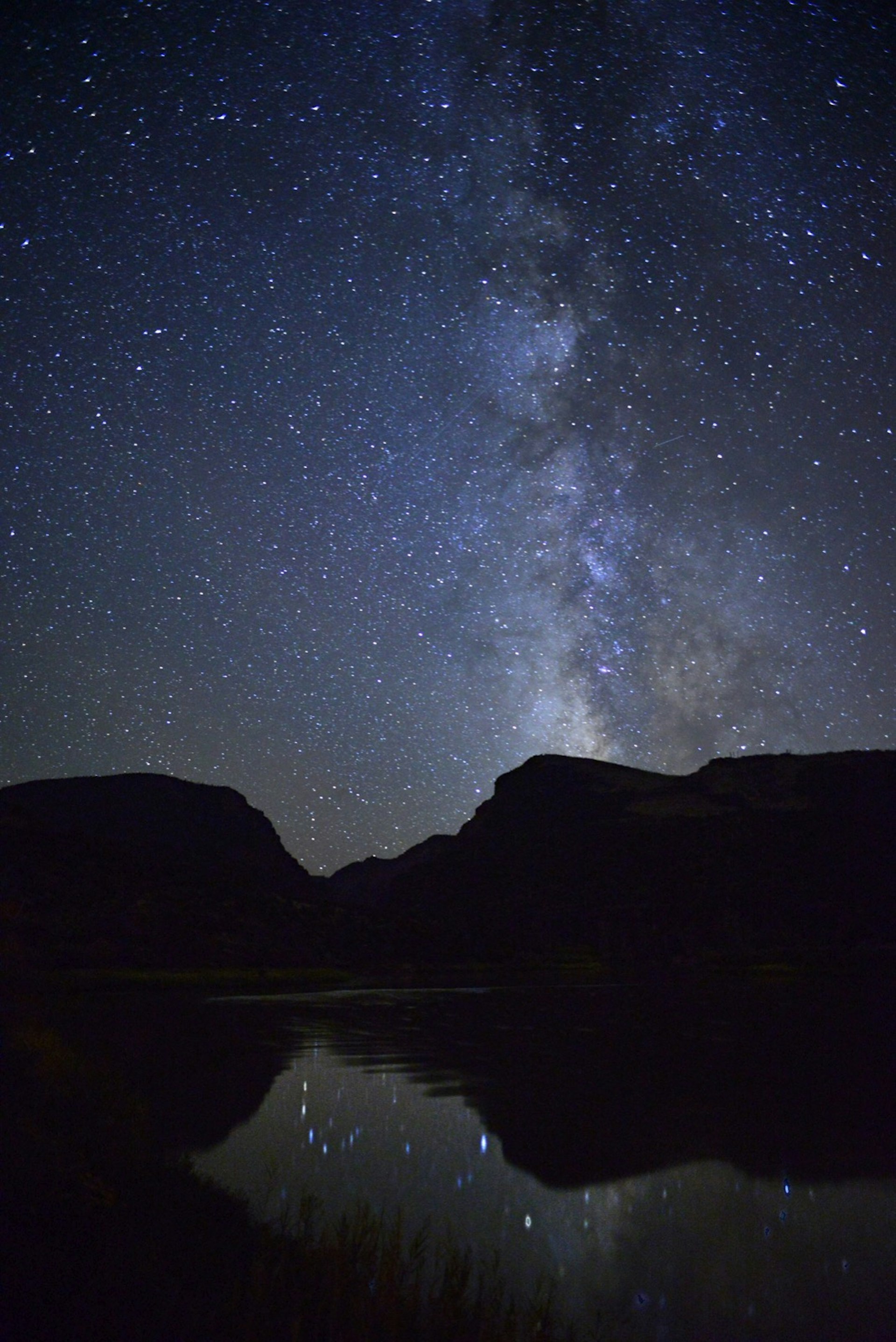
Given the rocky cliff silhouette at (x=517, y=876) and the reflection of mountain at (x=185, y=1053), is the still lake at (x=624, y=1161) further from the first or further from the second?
the rocky cliff silhouette at (x=517, y=876)

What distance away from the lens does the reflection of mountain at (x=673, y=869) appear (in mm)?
97750

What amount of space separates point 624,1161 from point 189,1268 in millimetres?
9022

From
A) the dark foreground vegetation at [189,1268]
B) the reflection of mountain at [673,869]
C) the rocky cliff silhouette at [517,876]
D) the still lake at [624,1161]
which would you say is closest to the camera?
the dark foreground vegetation at [189,1268]

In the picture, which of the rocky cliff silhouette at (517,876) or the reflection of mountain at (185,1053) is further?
the rocky cliff silhouette at (517,876)

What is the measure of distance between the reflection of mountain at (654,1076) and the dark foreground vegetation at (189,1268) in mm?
6099

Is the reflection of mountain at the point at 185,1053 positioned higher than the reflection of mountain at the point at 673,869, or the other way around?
the reflection of mountain at the point at 185,1053

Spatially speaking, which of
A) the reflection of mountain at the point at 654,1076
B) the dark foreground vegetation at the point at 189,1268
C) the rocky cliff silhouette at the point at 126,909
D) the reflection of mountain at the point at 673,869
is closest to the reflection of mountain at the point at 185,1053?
the reflection of mountain at the point at 654,1076

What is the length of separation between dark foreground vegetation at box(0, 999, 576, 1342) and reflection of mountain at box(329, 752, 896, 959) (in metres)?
83.1

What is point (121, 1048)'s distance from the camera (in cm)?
2502

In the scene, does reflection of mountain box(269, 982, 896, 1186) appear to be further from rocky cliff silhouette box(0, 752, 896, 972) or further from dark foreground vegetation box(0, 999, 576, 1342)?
rocky cliff silhouette box(0, 752, 896, 972)

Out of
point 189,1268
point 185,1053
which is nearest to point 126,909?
point 185,1053

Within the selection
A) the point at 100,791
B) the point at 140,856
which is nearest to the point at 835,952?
the point at 140,856

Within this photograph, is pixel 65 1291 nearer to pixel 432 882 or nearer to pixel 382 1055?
pixel 382 1055

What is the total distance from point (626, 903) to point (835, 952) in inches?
1038
